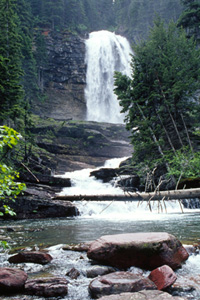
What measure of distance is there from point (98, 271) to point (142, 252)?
1017 mm

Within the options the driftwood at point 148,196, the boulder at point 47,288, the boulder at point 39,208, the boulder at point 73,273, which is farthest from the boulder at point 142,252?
the boulder at point 39,208

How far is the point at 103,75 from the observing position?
5334 centimetres

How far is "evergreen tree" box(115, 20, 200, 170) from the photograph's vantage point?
18.6m

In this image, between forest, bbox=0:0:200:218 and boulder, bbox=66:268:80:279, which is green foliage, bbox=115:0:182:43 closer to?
forest, bbox=0:0:200:218

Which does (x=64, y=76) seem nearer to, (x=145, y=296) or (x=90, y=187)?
(x=90, y=187)

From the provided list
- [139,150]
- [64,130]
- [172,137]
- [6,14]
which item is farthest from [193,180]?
[64,130]

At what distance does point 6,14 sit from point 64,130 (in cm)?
1994

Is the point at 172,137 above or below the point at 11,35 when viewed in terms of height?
below

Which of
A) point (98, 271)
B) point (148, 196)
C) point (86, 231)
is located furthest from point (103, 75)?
point (98, 271)

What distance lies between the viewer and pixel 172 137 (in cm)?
2144

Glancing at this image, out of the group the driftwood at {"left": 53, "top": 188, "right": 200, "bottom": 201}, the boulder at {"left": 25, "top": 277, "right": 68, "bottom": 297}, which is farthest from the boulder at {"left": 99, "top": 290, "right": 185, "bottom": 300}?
the driftwood at {"left": 53, "top": 188, "right": 200, "bottom": 201}

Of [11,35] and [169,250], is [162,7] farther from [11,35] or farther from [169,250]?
[169,250]

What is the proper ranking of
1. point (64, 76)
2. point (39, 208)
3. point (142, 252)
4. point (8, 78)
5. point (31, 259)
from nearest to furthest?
1. point (142, 252)
2. point (31, 259)
3. point (39, 208)
4. point (8, 78)
5. point (64, 76)

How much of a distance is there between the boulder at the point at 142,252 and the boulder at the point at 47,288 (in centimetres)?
126
